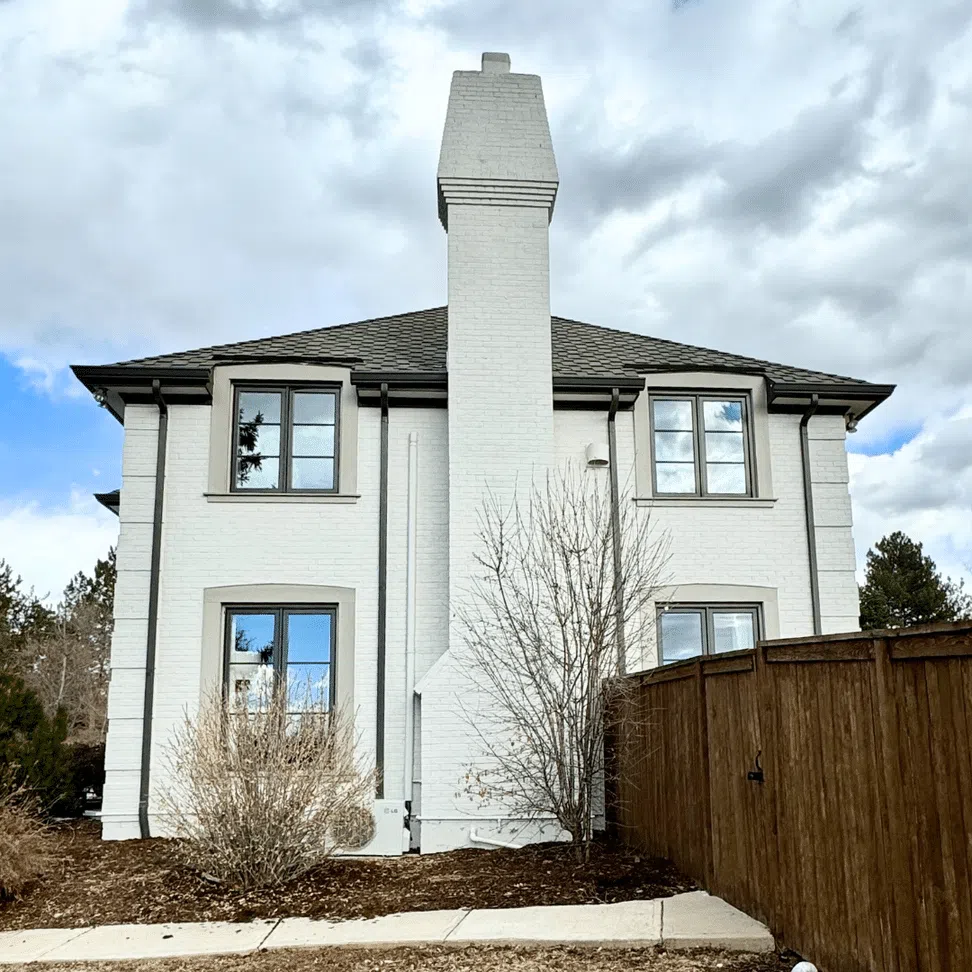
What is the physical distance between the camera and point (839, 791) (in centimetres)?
498

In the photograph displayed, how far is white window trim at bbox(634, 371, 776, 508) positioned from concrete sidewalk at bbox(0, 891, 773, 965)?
542 centimetres

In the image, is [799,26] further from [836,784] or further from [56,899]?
[56,899]

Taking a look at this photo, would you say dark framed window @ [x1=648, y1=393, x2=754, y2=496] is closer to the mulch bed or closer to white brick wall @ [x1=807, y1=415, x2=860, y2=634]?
white brick wall @ [x1=807, y1=415, x2=860, y2=634]

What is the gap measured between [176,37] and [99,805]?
9640 millimetres

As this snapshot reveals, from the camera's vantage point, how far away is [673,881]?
24.2ft

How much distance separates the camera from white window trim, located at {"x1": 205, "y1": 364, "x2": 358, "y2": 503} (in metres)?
11.1

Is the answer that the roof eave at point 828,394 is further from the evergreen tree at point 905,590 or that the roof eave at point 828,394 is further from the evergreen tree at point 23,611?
the evergreen tree at point 905,590

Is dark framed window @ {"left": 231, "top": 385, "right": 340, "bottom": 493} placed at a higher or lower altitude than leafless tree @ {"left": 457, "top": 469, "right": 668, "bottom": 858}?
higher

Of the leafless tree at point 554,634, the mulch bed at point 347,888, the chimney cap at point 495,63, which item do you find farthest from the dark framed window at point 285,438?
the chimney cap at point 495,63

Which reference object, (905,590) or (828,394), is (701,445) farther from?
(905,590)

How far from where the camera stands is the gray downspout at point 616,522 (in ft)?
30.6

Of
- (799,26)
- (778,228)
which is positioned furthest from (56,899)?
(778,228)

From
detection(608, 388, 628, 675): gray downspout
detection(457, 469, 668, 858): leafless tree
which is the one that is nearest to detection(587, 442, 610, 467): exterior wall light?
detection(608, 388, 628, 675): gray downspout

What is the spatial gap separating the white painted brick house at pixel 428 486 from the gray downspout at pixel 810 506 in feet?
0.08
